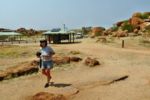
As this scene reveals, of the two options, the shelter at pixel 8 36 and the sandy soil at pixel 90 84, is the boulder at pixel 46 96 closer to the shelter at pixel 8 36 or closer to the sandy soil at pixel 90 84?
the sandy soil at pixel 90 84

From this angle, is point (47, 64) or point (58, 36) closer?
point (47, 64)

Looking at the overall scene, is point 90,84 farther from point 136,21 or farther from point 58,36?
point 136,21

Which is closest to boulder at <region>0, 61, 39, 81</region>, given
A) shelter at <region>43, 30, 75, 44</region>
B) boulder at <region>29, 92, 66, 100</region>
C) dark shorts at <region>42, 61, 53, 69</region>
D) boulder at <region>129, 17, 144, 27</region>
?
dark shorts at <region>42, 61, 53, 69</region>

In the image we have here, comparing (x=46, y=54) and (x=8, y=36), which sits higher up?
(x=46, y=54)


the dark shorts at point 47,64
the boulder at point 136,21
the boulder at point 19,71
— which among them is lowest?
the boulder at point 19,71

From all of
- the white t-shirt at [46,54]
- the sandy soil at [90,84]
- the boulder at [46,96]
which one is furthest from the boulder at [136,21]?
the boulder at [46,96]

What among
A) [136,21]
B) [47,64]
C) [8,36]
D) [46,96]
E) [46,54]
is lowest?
[46,96]

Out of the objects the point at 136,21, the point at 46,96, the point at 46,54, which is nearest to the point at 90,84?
the point at 46,54

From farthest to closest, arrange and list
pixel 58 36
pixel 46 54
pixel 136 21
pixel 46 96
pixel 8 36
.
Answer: pixel 136 21 < pixel 8 36 < pixel 58 36 < pixel 46 54 < pixel 46 96

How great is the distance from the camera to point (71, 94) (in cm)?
1214

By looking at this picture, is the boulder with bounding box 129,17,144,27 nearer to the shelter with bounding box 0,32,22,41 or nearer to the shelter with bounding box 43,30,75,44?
the shelter with bounding box 43,30,75,44

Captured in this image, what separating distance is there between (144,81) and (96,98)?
9.13ft

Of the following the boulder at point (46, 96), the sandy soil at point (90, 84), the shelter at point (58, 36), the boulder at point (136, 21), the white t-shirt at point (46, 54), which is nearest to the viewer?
the boulder at point (46, 96)

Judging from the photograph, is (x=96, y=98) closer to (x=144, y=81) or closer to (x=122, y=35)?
(x=144, y=81)
